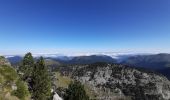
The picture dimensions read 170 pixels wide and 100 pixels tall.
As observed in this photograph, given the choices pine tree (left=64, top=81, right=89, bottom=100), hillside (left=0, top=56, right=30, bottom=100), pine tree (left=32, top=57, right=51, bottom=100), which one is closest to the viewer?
hillside (left=0, top=56, right=30, bottom=100)

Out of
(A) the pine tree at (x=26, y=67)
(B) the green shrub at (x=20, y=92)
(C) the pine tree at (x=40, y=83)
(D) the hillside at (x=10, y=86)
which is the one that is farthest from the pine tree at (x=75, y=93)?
(B) the green shrub at (x=20, y=92)

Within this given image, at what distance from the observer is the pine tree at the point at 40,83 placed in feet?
234

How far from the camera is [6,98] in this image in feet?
155

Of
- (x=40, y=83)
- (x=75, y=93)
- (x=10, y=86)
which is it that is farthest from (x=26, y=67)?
(x=10, y=86)

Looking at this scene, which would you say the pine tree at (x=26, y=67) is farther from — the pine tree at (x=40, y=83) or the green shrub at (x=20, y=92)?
the green shrub at (x=20, y=92)

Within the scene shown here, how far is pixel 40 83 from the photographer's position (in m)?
73.4

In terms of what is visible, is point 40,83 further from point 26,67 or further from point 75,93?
point 75,93

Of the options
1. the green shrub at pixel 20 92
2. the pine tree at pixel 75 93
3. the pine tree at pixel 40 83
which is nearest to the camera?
the green shrub at pixel 20 92

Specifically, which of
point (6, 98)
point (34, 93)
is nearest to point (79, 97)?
point (34, 93)

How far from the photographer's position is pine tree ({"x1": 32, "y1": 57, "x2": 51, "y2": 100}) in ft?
234

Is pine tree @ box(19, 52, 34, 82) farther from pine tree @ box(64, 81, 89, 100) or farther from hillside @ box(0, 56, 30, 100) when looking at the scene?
hillside @ box(0, 56, 30, 100)

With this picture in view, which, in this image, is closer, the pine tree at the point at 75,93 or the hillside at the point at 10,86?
the hillside at the point at 10,86

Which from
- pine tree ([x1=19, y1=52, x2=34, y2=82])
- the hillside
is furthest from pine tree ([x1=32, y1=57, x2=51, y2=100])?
the hillside

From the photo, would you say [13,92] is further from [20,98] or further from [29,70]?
[29,70]
